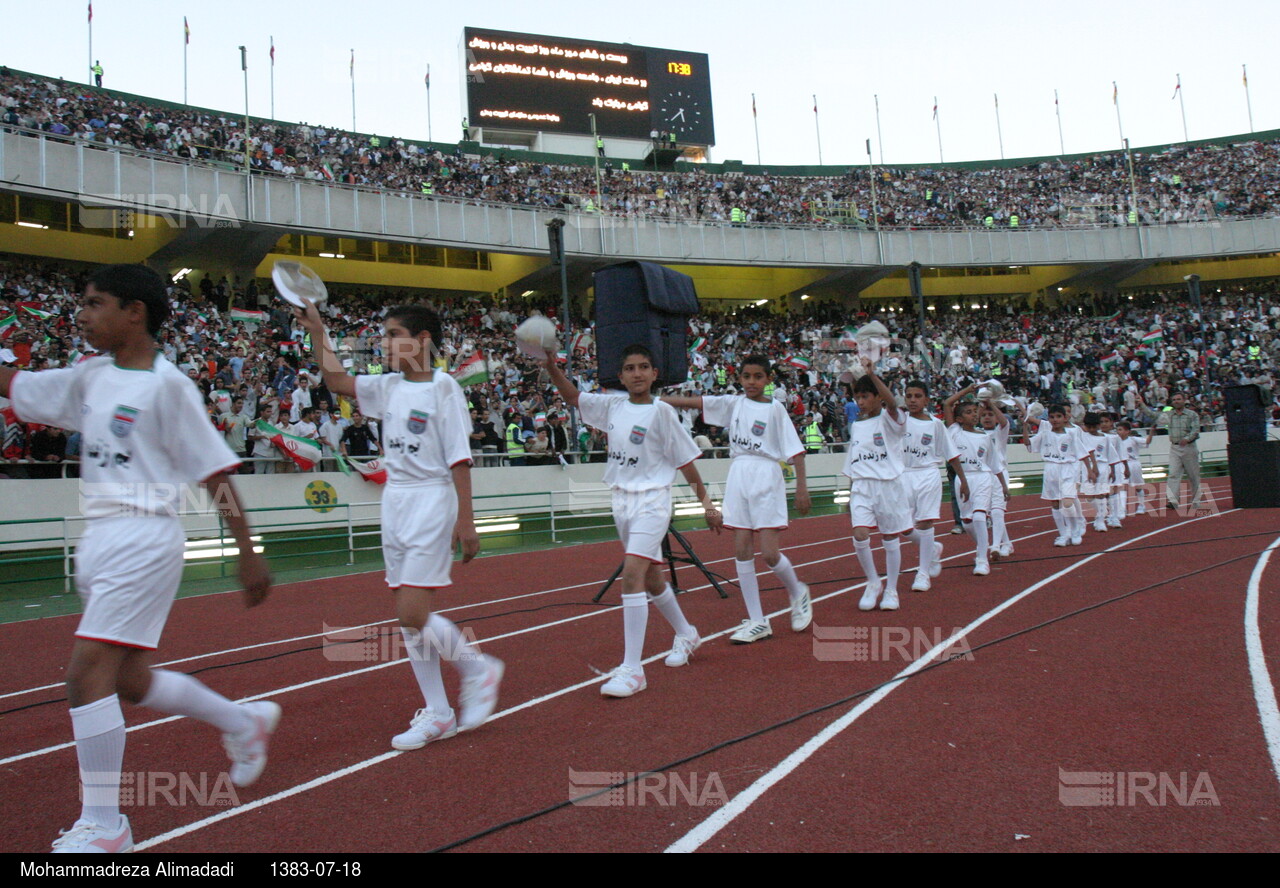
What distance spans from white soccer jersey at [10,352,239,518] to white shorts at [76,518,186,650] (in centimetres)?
7

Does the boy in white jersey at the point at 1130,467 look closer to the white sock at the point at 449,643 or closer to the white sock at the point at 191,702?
the white sock at the point at 449,643

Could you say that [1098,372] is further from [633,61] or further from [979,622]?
[979,622]

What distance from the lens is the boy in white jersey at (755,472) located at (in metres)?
6.61

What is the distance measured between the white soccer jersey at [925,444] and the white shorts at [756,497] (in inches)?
112

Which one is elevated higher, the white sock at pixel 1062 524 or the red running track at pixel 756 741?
the white sock at pixel 1062 524

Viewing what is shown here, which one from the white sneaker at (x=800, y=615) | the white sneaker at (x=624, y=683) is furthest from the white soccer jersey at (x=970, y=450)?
the white sneaker at (x=624, y=683)

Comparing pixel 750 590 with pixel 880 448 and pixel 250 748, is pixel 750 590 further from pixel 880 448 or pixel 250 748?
pixel 250 748

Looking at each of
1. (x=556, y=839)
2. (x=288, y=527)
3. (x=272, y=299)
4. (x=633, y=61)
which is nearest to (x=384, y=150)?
(x=272, y=299)

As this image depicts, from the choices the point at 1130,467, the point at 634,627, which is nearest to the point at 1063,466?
the point at 1130,467

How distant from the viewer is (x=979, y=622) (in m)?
6.97

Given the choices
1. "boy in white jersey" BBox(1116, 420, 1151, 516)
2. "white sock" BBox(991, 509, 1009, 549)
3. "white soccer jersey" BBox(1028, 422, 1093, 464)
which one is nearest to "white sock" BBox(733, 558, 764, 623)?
"white sock" BBox(991, 509, 1009, 549)

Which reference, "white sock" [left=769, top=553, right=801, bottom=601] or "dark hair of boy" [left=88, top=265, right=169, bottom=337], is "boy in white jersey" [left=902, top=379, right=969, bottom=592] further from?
"dark hair of boy" [left=88, top=265, right=169, bottom=337]

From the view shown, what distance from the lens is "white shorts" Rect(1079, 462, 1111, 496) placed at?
13692 millimetres

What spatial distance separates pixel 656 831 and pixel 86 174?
2549cm
